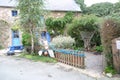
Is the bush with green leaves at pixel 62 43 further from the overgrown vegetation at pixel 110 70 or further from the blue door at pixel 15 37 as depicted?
the blue door at pixel 15 37

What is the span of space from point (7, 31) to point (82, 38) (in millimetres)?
8978

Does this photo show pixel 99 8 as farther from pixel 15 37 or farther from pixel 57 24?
pixel 15 37

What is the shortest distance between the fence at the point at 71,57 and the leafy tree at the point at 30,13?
323 centimetres

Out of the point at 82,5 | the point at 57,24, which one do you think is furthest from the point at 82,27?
the point at 82,5

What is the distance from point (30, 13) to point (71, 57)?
510 cm

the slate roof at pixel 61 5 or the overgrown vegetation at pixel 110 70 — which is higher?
the slate roof at pixel 61 5

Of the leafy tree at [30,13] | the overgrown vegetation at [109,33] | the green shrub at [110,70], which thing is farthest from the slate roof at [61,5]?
the green shrub at [110,70]

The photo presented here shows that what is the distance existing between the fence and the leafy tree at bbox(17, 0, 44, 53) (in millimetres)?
3230

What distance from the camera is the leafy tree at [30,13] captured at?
1430 centimetres

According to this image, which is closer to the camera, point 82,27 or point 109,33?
point 109,33

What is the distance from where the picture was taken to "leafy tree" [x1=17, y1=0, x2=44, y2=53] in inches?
563

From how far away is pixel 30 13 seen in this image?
564 inches

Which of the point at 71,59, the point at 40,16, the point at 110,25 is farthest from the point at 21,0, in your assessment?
the point at 110,25

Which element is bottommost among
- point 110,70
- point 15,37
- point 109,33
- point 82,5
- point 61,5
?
point 110,70
